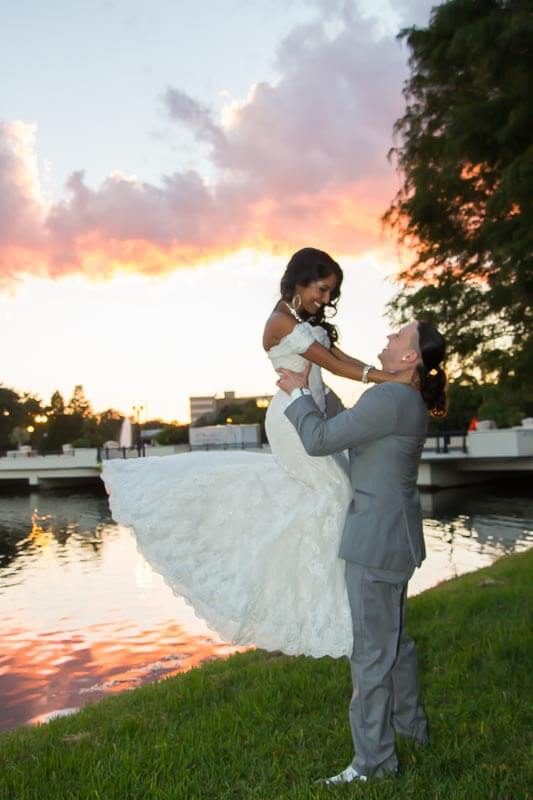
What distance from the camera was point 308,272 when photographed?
4.10 meters

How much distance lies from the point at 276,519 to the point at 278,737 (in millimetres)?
1267

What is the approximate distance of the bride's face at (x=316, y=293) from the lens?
4.11 metres

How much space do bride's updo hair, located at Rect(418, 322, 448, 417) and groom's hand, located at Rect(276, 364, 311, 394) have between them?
581 millimetres

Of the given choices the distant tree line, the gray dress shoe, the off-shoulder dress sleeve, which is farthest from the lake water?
the distant tree line

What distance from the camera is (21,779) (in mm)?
4090

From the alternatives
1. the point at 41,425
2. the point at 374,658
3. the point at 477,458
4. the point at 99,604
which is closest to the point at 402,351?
the point at 374,658

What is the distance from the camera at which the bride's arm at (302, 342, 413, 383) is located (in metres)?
4.07

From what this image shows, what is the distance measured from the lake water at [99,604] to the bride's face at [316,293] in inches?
216

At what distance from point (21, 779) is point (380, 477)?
2.31 metres

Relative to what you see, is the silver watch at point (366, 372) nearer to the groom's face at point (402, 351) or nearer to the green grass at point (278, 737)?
the groom's face at point (402, 351)

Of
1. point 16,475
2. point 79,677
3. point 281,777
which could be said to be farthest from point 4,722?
point 16,475

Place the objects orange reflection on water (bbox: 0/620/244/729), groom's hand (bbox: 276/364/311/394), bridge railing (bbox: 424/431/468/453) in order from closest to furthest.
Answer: groom's hand (bbox: 276/364/311/394) < orange reflection on water (bbox: 0/620/244/729) < bridge railing (bbox: 424/431/468/453)

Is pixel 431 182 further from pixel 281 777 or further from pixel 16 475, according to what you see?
pixel 16 475

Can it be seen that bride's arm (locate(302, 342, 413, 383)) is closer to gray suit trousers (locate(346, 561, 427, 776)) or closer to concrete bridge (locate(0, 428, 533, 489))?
gray suit trousers (locate(346, 561, 427, 776))
